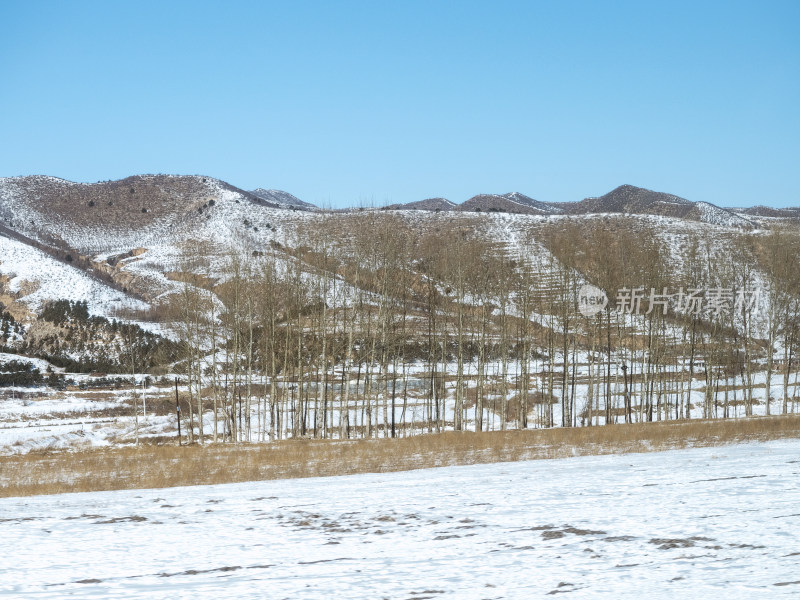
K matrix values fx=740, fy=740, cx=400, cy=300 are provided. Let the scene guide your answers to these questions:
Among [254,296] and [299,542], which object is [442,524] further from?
[254,296]

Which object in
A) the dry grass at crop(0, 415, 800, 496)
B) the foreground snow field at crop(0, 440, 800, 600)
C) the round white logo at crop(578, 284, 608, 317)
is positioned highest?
the round white logo at crop(578, 284, 608, 317)

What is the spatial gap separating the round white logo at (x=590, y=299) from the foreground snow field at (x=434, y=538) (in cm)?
3235

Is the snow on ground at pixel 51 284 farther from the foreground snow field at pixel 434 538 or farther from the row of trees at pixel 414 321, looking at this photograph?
the foreground snow field at pixel 434 538

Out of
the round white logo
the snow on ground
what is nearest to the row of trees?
the round white logo

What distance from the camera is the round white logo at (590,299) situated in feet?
181

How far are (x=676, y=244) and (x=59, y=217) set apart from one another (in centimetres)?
12651

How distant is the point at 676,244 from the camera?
406 ft

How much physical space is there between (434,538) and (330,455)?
630 inches

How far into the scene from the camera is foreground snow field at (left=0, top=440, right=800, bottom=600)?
36.2ft

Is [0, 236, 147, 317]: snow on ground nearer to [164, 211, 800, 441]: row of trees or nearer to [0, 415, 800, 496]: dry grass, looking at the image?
[164, 211, 800, 441]: row of trees

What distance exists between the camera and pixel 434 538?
1451cm

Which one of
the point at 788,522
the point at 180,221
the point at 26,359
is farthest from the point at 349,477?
the point at 180,221

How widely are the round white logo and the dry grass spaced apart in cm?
2040

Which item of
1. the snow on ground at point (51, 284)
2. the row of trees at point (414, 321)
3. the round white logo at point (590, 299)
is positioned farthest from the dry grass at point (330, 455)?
the snow on ground at point (51, 284)
